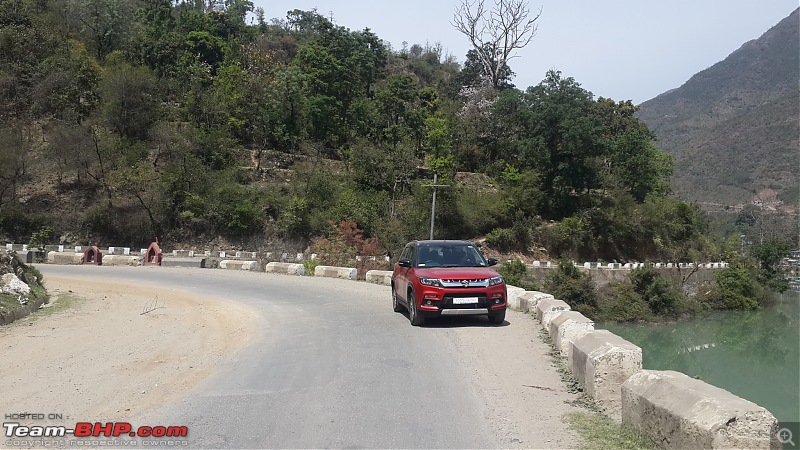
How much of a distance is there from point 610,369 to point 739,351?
1075 inches

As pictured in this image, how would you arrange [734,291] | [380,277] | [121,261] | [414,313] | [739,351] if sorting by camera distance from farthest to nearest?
[734,291]
[121,261]
[739,351]
[380,277]
[414,313]

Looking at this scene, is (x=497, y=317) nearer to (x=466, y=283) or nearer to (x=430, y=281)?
(x=466, y=283)

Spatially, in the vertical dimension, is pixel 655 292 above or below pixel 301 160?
below

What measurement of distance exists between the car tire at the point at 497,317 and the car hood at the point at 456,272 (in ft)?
2.90

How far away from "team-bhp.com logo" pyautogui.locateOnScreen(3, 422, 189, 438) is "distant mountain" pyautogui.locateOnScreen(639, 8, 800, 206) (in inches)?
4287

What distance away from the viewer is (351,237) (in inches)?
1660

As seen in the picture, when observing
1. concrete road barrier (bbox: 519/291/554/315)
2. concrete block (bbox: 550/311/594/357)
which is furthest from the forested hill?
concrete block (bbox: 550/311/594/357)

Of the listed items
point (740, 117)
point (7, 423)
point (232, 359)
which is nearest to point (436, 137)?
point (232, 359)

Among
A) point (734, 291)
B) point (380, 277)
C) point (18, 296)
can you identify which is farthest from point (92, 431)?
point (734, 291)

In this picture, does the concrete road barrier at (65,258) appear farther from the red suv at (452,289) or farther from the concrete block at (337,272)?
the red suv at (452,289)

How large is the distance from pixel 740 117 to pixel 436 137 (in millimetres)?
121275

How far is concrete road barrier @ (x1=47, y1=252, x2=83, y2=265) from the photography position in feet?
118

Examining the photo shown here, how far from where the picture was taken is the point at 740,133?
135 meters

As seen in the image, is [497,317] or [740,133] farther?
[740,133]
